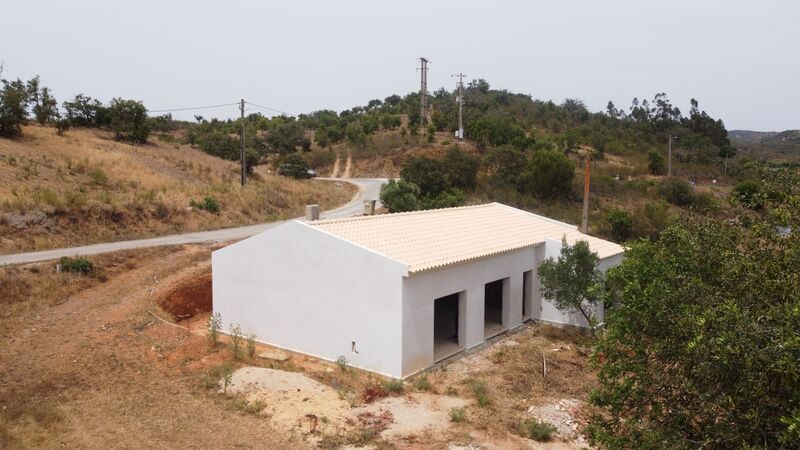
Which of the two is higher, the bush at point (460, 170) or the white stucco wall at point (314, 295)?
the bush at point (460, 170)

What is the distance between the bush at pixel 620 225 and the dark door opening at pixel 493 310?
1663 cm

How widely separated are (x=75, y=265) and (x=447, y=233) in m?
12.3

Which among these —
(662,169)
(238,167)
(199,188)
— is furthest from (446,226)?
(662,169)

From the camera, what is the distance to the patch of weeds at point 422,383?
1330cm

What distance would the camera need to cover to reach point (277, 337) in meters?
16.5

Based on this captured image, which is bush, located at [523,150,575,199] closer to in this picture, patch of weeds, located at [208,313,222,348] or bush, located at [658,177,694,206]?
bush, located at [658,177,694,206]

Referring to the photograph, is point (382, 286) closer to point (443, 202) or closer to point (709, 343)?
point (709, 343)

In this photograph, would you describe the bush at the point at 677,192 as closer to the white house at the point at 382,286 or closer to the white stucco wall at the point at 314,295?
the white house at the point at 382,286

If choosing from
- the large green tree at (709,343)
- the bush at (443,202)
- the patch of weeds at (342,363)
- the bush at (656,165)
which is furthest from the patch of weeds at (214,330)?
the bush at (656,165)

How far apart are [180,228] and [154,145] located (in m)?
23.9

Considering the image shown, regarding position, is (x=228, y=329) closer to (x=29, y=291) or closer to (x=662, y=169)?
(x=29, y=291)

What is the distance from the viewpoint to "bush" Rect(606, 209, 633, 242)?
34.7 m

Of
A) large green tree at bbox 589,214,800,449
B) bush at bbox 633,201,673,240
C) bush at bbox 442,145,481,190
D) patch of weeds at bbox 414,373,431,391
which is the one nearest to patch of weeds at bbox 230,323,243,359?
patch of weeds at bbox 414,373,431,391

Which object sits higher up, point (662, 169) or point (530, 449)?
point (662, 169)
